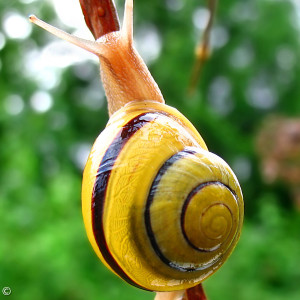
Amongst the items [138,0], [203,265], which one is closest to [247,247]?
[203,265]

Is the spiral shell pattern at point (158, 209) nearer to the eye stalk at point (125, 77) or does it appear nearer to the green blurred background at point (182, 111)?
the eye stalk at point (125, 77)

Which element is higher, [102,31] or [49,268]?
[102,31]

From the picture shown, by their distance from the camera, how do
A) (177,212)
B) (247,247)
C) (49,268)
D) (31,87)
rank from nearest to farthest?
(177,212)
(49,268)
(247,247)
(31,87)

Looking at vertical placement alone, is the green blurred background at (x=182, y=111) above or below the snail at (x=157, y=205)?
below

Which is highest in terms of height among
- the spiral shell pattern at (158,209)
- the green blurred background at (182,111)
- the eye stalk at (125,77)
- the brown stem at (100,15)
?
the brown stem at (100,15)

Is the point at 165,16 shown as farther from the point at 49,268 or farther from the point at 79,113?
the point at 49,268

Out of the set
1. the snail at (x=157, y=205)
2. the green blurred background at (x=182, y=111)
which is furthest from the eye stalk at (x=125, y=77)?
the green blurred background at (x=182, y=111)
